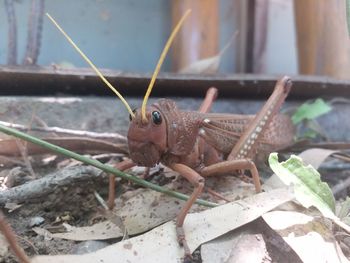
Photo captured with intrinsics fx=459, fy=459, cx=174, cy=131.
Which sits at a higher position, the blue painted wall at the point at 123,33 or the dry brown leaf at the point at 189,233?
the blue painted wall at the point at 123,33

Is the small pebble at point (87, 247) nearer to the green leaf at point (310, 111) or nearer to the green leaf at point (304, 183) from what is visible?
the green leaf at point (304, 183)

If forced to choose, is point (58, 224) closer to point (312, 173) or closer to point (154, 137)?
point (154, 137)

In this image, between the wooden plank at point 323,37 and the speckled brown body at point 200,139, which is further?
the wooden plank at point 323,37

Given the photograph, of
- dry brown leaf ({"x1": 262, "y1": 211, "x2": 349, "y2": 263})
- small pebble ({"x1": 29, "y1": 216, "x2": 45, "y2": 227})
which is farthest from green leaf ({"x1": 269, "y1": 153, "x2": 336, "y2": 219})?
small pebble ({"x1": 29, "y1": 216, "x2": 45, "y2": 227})

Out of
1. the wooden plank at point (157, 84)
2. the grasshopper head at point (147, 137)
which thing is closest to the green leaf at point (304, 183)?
the grasshopper head at point (147, 137)

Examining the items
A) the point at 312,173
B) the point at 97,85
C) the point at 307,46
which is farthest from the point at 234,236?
the point at 307,46

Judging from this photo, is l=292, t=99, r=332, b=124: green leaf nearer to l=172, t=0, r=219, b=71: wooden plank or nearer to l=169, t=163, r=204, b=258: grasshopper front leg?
l=172, t=0, r=219, b=71: wooden plank
